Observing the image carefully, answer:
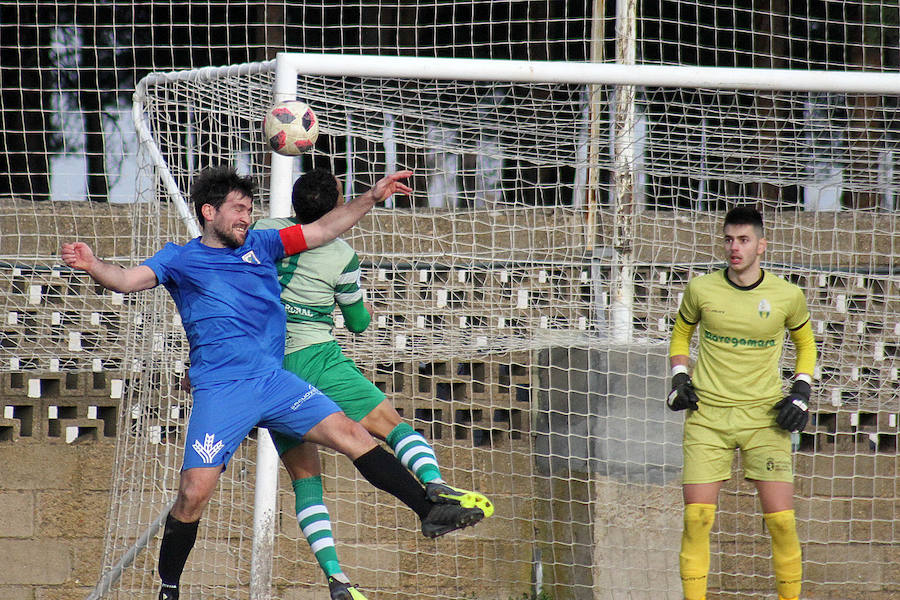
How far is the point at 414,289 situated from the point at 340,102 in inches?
57.3

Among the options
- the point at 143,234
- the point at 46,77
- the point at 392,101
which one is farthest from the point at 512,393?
the point at 46,77

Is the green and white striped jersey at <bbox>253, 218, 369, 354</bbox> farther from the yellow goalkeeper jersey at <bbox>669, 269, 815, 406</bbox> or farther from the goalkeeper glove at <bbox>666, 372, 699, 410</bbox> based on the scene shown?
the yellow goalkeeper jersey at <bbox>669, 269, 815, 406</bbox>

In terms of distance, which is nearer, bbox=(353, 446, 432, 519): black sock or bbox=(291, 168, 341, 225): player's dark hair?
bbox=(353, 446, 432, 519): black sock

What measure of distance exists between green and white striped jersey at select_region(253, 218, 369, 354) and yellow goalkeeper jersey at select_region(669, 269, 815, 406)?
164 cm

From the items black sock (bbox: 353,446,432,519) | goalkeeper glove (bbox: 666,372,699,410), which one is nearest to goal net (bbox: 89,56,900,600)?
goalkeeper glove (bbox: 666,372,699,410)

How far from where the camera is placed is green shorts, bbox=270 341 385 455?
450 centimetres

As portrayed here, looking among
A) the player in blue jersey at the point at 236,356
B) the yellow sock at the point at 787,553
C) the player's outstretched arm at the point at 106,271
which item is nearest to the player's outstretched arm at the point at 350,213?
the player in blue jersey at the point at 236,356

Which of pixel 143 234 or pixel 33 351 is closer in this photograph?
pixel 143 234

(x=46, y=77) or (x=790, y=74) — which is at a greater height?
(x=46, y=77)

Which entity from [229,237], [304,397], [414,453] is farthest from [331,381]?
[229,237]

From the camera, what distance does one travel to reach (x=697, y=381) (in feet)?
16.2

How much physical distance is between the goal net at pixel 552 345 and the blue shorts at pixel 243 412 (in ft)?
6.34

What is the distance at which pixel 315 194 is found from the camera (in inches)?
172

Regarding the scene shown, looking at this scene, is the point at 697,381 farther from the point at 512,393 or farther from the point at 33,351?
the point at 33,351
